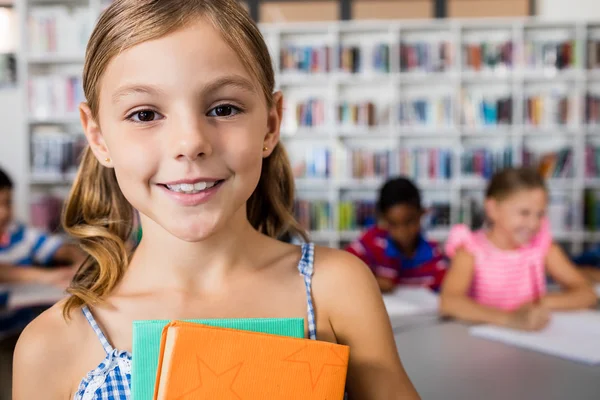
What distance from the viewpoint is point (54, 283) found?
2150mm

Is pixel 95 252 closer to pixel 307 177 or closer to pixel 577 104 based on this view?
pixel 307 177

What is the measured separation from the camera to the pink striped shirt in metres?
2.10

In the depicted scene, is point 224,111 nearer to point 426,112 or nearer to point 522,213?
point 522,213

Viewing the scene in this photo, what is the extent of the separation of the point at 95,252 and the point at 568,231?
13.9 feet

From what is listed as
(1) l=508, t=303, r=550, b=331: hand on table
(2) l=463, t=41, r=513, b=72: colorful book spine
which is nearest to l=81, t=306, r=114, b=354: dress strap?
(1) l=508, t=303, r=550, b=331: hand on table

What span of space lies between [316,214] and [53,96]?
7.21 ft

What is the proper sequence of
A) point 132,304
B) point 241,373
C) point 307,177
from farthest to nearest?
point 307,177 < point 132,304 < point 241,373

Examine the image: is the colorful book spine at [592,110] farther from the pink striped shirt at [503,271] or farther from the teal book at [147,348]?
the teal book at [147,348]

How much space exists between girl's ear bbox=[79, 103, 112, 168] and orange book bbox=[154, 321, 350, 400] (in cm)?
28

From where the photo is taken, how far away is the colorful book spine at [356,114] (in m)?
4.41

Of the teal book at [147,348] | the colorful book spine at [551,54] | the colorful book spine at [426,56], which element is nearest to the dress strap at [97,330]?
the teal book at [147,348]

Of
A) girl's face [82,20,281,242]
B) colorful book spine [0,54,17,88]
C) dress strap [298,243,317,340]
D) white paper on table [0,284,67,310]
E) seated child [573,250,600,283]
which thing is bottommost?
seated child [573,250,600,283]

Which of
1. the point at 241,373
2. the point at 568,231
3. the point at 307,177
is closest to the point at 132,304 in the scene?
the point at 241,373

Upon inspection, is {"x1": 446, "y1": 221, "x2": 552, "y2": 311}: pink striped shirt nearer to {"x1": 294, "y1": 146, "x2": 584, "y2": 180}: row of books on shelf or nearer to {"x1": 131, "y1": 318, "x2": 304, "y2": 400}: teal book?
{"x1": 131, "y1": 318, "x2": 304, "y2": 400}: teal book
